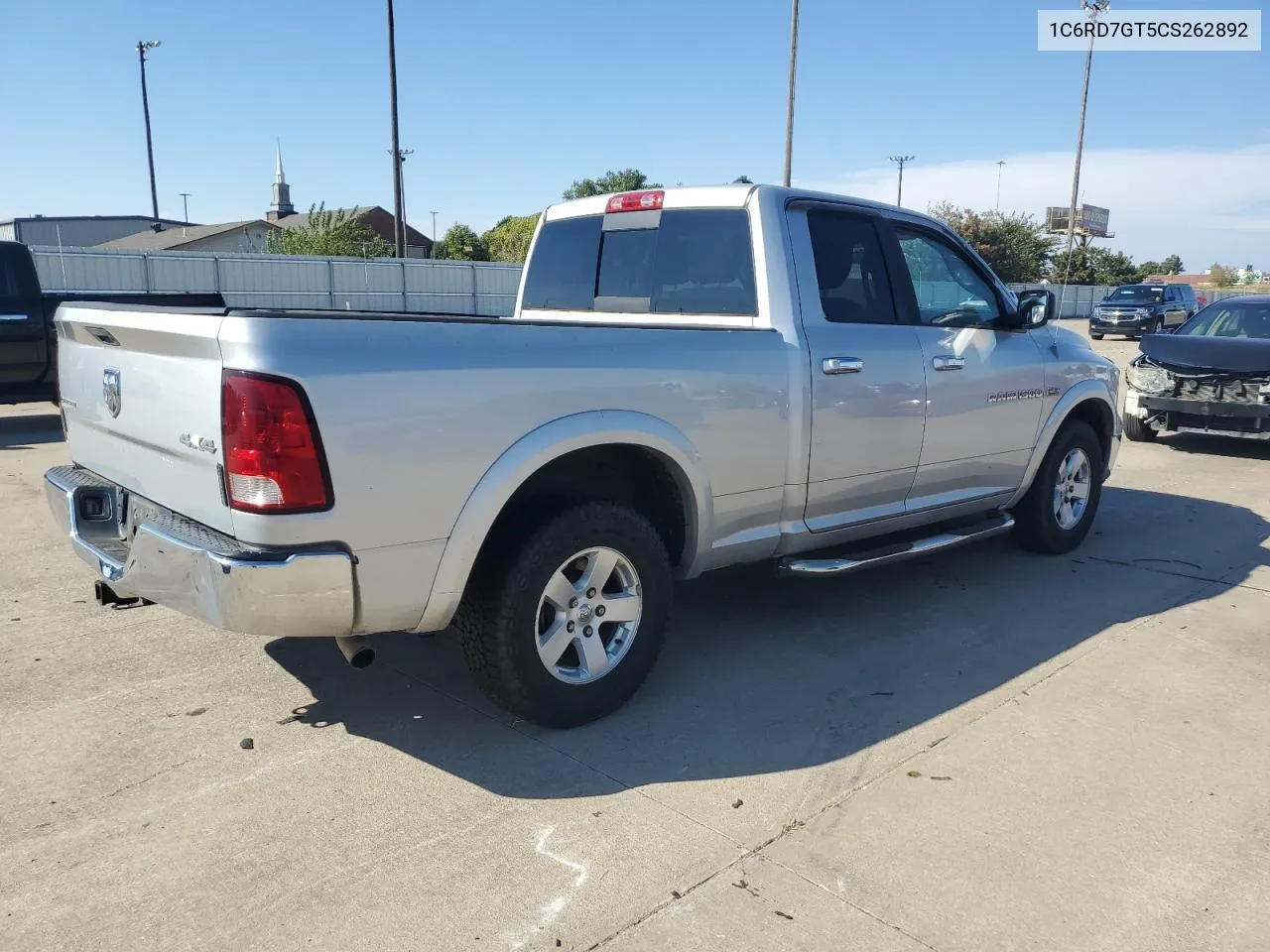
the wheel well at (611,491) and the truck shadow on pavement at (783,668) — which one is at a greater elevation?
the wheel well at (611,491)

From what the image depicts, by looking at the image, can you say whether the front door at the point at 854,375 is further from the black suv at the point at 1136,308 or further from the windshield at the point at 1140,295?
the windshield at the point at 1140,295

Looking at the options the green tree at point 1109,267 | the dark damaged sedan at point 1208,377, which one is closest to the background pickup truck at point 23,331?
the dark damaged sedan at point 1208,377

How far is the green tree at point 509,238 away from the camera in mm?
63897

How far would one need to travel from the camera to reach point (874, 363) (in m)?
4.35

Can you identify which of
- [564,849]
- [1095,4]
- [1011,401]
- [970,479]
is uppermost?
[1095,4]

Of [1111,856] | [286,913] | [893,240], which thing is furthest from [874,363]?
[286,913]

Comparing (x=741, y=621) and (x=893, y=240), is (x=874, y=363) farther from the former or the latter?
(x=741, y=621)

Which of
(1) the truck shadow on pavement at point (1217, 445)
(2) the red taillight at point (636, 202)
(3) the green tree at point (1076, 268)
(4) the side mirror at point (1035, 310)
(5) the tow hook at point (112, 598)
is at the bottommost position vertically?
(1) the truck shadow on pavement at point (1217, 445)

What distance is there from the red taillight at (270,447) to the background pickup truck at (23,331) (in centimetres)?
858

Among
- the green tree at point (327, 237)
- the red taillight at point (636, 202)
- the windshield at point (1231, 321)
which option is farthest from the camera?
the green tree at point (327, 237)

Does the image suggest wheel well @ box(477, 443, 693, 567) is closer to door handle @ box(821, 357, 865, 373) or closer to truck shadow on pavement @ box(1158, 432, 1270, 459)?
door handle @ box(821, 357, 865, 373)

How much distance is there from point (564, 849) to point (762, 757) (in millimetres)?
868

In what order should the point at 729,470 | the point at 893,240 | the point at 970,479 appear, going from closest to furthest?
1. the point at 729,470
2. the point at 893,240
3. the point at 970,479

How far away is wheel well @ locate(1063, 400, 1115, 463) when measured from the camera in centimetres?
599
